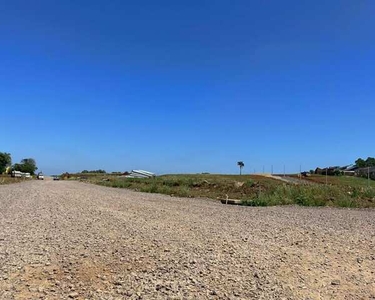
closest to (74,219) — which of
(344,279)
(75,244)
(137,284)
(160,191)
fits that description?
(75,244)

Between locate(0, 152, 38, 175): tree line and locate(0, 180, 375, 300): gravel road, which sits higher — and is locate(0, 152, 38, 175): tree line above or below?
above

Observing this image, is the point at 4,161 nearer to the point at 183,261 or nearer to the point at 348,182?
the point at 348,182

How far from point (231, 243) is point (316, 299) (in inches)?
121

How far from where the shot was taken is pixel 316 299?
15.5 ft

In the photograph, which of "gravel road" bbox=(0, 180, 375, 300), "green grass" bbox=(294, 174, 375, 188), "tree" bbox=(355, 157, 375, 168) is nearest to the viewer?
"gravel road" bbox=(0, 180, 375, 300)

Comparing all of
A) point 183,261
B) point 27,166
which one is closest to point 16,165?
point 27,166

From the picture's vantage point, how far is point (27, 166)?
134 meters

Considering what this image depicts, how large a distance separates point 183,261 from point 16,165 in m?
138

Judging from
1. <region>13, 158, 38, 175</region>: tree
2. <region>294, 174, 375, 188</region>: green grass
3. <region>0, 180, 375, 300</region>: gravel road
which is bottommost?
<region>0, 180, 375, 300</region>: gravel road

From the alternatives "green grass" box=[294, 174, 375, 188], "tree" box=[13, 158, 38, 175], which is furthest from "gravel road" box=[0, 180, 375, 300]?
"tree" box=[13, 158, 38, 175]

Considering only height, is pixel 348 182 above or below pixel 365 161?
below

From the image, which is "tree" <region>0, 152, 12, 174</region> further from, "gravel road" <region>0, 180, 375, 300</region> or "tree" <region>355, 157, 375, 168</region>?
"gravel road" <region>0, 180, 375, 300</region>

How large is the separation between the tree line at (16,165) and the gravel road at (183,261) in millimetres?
114005

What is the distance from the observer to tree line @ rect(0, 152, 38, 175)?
113 m
